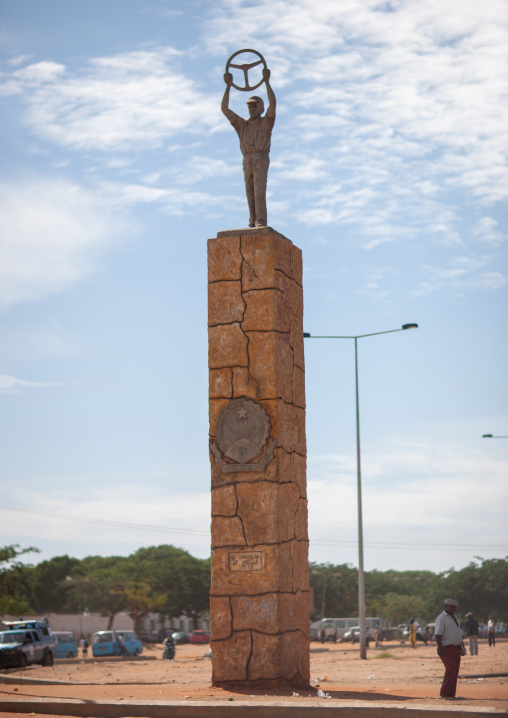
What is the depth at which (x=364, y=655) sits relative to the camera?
32250mm

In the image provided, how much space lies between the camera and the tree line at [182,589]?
64.1 meters

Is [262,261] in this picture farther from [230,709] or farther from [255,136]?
[230,709]

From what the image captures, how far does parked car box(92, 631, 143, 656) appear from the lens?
44.8 meters

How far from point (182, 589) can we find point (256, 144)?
2575 inches

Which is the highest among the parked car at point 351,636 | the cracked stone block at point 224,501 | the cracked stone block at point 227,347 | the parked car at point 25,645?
the cracked stone block at point 227,347

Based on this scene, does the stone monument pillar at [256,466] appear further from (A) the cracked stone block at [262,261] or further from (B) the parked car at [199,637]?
(B) the parked car at [199,637]

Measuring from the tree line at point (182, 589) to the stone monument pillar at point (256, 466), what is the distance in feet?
111

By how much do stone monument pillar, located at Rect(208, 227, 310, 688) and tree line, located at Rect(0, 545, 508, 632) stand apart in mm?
33808

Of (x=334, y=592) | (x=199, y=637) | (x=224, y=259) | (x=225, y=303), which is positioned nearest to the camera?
(x=225, y=303)

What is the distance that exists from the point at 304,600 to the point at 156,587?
6501 cm

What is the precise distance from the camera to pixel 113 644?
147ft

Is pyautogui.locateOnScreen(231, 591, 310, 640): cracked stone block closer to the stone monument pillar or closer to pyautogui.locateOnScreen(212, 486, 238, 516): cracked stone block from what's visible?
the stone monument pillar

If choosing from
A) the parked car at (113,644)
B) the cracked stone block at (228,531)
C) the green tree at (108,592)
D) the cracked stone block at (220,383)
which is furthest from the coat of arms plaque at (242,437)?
the green tree at (108,592)

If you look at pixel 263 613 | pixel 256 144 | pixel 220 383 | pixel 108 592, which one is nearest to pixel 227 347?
pixel 220 383
